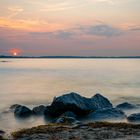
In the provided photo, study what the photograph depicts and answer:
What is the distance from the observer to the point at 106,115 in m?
25.7

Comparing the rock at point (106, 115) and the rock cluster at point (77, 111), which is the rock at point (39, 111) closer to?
the rock cluster at point (77, 111)

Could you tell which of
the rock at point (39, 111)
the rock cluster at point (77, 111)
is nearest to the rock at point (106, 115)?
the rock cluster at point (77, 111)

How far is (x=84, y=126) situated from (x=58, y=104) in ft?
24.8

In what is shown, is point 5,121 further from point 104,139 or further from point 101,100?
point 104,139

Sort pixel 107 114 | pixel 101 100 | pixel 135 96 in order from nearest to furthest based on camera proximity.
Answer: pixel 107 114, pixel 101 100, pixel 135 96

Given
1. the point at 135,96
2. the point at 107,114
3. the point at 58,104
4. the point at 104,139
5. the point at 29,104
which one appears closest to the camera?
the point at 104,139

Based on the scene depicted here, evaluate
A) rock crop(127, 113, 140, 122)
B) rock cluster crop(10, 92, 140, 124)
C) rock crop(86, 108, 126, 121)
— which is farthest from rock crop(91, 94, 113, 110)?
rock crop(127, 113, 140, 122)

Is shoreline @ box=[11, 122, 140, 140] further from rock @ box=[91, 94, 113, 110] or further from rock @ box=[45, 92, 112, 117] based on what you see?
rock @ box=[91, 94, 113, 110]

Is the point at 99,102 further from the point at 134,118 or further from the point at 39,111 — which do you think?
the point at 134,118

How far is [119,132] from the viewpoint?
1856 centimetres

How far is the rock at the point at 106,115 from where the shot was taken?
25.4m

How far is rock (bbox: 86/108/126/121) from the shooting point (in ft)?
83.3

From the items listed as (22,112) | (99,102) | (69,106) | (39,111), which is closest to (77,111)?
(69,106)

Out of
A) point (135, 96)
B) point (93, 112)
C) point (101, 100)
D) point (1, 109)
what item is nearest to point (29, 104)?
point (1, 109)
